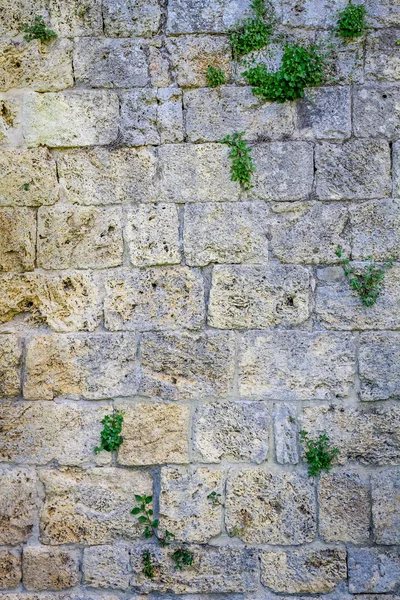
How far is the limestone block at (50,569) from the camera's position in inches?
123

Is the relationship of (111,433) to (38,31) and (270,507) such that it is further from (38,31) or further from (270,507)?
(38,31)

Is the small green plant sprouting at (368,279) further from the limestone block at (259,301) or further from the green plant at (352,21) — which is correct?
the green plant at (352,21)

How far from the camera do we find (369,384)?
10.5 ft

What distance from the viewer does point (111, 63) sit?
3318 millimetres

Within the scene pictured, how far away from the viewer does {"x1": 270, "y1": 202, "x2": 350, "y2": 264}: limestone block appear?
324 centimetres

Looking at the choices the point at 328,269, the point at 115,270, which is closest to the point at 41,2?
the point at 115,270

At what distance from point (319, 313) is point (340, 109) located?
107 centimetres

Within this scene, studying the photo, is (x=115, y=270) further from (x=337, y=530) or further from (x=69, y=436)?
(x=337, y=530)

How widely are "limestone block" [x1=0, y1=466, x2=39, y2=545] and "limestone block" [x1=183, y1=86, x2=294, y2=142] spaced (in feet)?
6.48

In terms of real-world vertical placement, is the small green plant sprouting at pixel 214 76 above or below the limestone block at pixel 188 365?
above

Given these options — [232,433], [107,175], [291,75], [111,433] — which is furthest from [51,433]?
[291,75]

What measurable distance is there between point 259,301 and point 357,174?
836mm

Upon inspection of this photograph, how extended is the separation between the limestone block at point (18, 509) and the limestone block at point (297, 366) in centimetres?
119

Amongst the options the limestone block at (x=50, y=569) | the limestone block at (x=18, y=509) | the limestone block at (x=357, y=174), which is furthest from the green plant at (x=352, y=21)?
the limestone block at (x=50, y=569)
